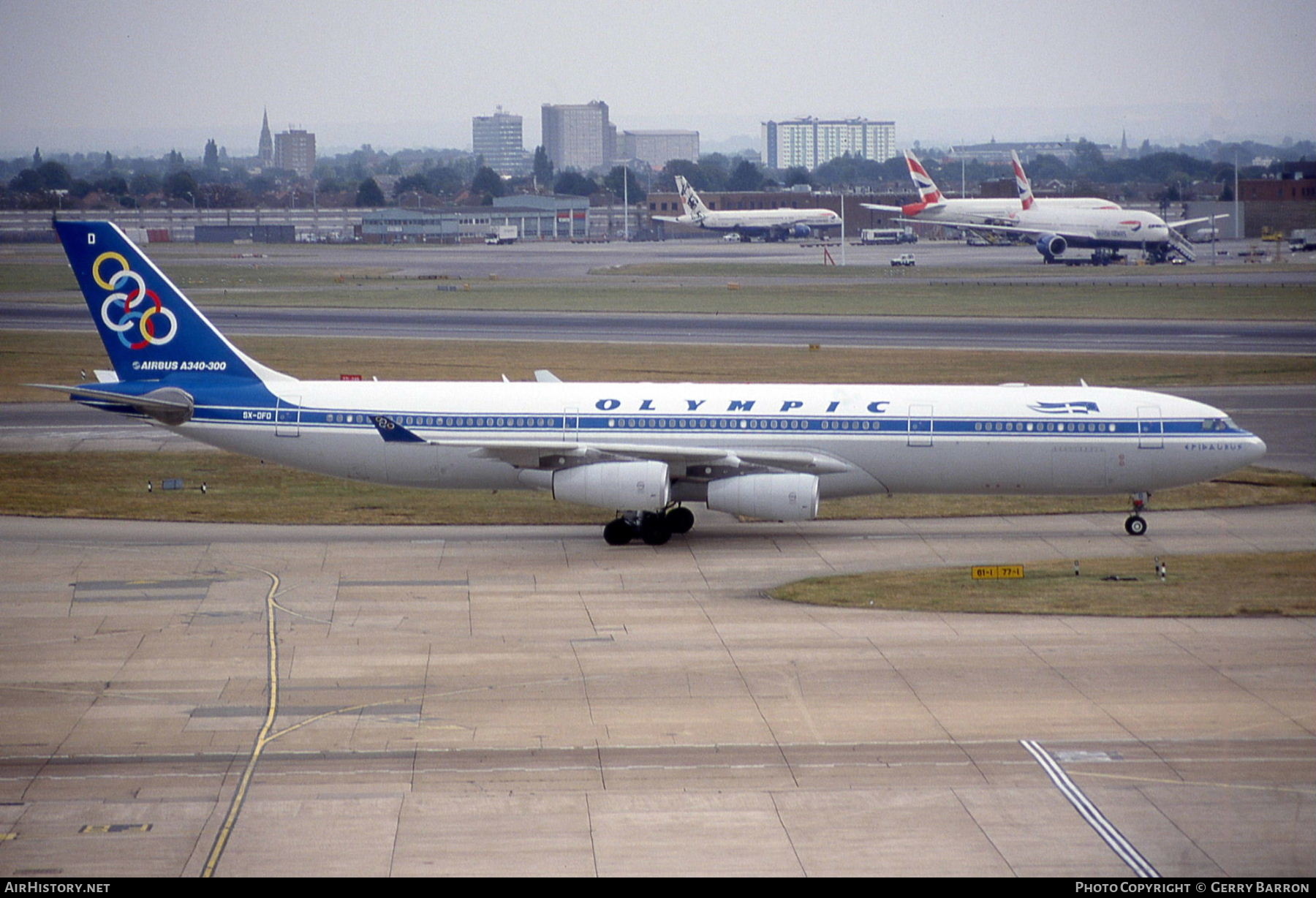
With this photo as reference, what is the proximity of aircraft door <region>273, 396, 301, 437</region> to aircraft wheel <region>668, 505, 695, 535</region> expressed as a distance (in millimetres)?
10308

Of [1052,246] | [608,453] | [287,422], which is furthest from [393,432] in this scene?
[1052,246]

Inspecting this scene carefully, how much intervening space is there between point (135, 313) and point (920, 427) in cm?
2144

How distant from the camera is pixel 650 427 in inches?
1438

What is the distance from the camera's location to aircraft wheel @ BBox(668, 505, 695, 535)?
36781 mm

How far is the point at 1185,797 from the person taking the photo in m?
18.7

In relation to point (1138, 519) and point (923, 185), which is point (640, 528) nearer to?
point (1138, 519)

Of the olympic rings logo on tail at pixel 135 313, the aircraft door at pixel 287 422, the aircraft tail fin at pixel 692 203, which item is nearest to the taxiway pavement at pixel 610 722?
the aircraft door at pixel 287 422

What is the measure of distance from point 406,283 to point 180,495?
3187 inches

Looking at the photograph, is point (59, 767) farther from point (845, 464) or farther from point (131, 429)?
point (131, 429)

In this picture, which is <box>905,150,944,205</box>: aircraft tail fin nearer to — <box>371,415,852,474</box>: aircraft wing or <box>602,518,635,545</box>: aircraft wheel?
<box>371,415,852,474</box>: aircraft wing

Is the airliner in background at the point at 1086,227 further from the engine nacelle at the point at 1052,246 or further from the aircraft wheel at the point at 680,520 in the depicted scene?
the aircraft wheel at the point at 680,520

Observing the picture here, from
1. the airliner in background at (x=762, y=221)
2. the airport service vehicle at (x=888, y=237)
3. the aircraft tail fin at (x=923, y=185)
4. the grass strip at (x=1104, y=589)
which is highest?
the aircraft tail fin at (x=923, y=185)

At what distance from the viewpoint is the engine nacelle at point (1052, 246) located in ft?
441

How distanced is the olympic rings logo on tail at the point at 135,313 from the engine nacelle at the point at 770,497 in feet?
51.5
